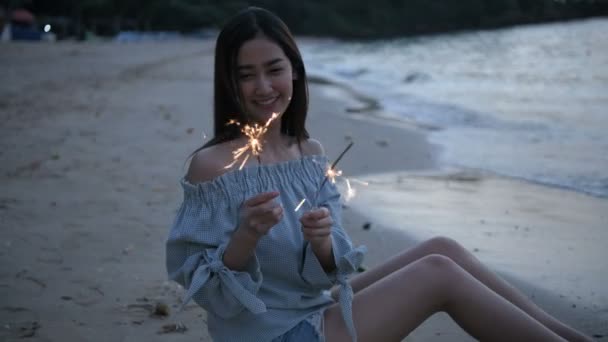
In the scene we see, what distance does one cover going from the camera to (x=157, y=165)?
22.1 ft

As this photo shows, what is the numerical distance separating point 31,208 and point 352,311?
10.8 ft

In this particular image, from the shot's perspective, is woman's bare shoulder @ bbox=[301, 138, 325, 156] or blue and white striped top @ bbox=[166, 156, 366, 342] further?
woman's bare shoulder @ bbox=[301, 138, 325, 156]

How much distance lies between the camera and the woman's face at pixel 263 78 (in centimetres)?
261

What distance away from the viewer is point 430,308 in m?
2.51

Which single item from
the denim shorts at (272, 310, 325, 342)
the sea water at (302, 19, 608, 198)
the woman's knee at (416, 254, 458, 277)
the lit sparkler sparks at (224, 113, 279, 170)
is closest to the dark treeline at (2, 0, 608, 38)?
the sea water at (302, 19, 608, 198)

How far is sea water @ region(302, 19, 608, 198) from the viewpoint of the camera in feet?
25.5

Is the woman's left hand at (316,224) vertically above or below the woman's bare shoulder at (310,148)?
below

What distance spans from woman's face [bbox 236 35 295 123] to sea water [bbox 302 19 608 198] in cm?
453

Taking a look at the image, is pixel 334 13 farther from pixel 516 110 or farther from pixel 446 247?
pixel 446 247

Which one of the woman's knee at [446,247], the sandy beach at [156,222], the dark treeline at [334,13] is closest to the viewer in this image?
the woman's knee at [446,247]

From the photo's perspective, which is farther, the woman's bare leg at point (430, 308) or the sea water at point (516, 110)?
the sea water at point (516, 110)

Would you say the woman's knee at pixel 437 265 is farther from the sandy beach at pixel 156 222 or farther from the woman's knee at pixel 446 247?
the sandy beach at pixel 156 222

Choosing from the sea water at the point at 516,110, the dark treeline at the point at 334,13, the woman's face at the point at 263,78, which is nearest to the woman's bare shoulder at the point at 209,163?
the woman's face at the point at 263,78

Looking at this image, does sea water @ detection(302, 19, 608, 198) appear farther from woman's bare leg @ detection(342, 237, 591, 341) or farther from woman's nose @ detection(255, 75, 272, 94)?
woman's nose @ detection(255, 75, 272, 94)
